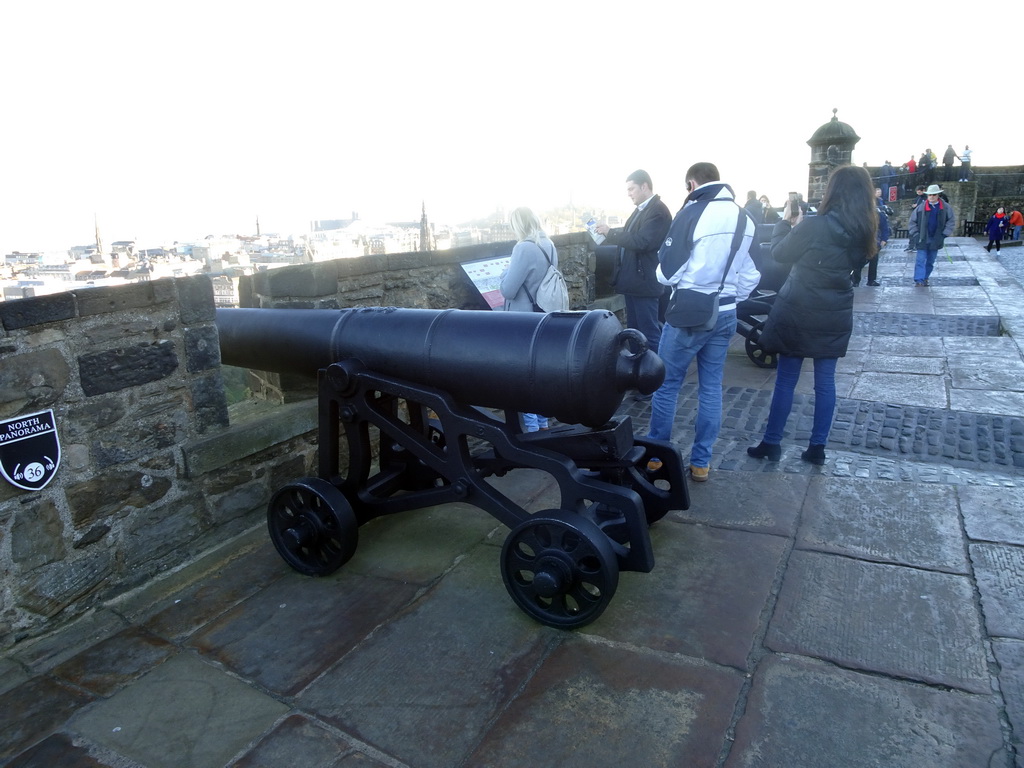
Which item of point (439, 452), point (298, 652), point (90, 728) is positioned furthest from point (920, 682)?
point (90, 728)

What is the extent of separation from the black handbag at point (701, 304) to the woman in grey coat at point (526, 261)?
108 centimetres

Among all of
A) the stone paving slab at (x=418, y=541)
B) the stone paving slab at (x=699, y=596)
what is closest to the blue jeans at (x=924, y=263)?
the stone paving slab at (x=699, y=596)

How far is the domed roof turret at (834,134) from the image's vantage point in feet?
65.2

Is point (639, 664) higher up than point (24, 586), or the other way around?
point (24, 586)

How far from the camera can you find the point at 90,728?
2.34m

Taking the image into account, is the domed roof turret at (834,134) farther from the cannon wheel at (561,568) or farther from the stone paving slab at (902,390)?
the cannon wheel at (561,568)

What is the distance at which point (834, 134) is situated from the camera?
20.0m

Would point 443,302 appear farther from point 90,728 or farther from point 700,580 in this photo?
point 90,728

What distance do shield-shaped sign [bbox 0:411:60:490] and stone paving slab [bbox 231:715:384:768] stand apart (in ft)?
4.56

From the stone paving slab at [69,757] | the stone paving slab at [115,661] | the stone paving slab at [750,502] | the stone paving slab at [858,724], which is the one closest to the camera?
the stone paving slab at [858,724]

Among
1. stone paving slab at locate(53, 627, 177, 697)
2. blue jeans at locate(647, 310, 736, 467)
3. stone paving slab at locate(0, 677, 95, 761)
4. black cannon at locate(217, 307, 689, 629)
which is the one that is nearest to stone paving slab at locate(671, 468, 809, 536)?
blue jeans at locate(647, 310, 736, 467)

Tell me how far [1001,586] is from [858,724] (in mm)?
1169

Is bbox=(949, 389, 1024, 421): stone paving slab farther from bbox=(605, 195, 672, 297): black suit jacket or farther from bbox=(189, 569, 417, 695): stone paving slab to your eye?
bbox=(189, 569, 417, 695): stone paving slab

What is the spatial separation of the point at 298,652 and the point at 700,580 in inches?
64.9
